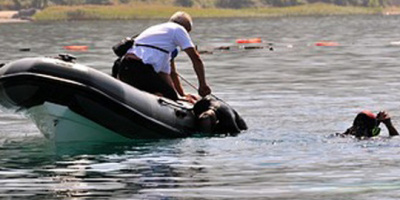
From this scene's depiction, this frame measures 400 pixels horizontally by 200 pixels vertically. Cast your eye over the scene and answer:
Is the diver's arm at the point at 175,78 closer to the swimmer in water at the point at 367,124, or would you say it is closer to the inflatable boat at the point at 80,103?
the inflatable boat at the point at 80,103

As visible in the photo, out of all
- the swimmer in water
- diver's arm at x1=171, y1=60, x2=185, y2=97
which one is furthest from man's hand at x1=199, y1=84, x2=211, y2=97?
the swimmer in water

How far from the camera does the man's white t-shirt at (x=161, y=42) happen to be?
64.7 ft

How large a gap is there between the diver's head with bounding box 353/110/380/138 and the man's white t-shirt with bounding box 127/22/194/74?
296 cm

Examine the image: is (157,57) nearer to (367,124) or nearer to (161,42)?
(161,42)

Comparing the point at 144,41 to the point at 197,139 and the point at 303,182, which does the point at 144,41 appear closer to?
the point at 197,139

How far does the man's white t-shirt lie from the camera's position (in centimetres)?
1972

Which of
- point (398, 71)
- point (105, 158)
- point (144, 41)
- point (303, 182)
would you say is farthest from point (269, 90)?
point (303, 182)

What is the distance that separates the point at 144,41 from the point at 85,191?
561 centimetres

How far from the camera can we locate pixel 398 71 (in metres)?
41.1

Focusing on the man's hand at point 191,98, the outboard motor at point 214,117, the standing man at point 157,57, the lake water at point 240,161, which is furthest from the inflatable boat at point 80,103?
the man's hand at point 191,98

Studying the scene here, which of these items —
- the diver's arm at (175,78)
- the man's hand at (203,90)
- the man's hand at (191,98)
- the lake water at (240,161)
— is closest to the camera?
the lake water at (240,161)

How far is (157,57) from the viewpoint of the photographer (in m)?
19.8

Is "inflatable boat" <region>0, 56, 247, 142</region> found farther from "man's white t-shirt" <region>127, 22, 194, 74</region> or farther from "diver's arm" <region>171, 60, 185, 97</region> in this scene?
"diver's arm" <region>171, 60, 185, 97</region>

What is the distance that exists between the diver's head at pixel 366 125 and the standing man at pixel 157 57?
8.58 feet
